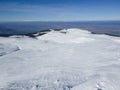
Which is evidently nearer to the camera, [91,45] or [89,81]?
[89,81]

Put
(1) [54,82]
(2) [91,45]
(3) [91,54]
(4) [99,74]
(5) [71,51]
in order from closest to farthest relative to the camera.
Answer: (1) [54,82] < (4) [99,74] < (3) [91,54] < (5) [71,51] < (2) [91,45]

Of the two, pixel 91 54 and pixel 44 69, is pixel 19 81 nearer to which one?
pixel 44 69

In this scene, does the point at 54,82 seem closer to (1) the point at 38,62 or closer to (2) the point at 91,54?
(1) the point at 38,62

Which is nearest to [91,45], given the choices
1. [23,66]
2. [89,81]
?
[23,66]

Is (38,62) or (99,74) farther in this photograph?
(38,62)

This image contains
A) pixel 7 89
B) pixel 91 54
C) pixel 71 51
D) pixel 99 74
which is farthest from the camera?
pixel 71 51

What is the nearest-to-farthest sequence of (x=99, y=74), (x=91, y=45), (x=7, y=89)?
1. (x=7, y=89)
2. (x=99, y=74)
3. (x=91, y=45)

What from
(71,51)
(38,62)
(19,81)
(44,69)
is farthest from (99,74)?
(71,51)

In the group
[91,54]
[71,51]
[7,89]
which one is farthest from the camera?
[71,51]
